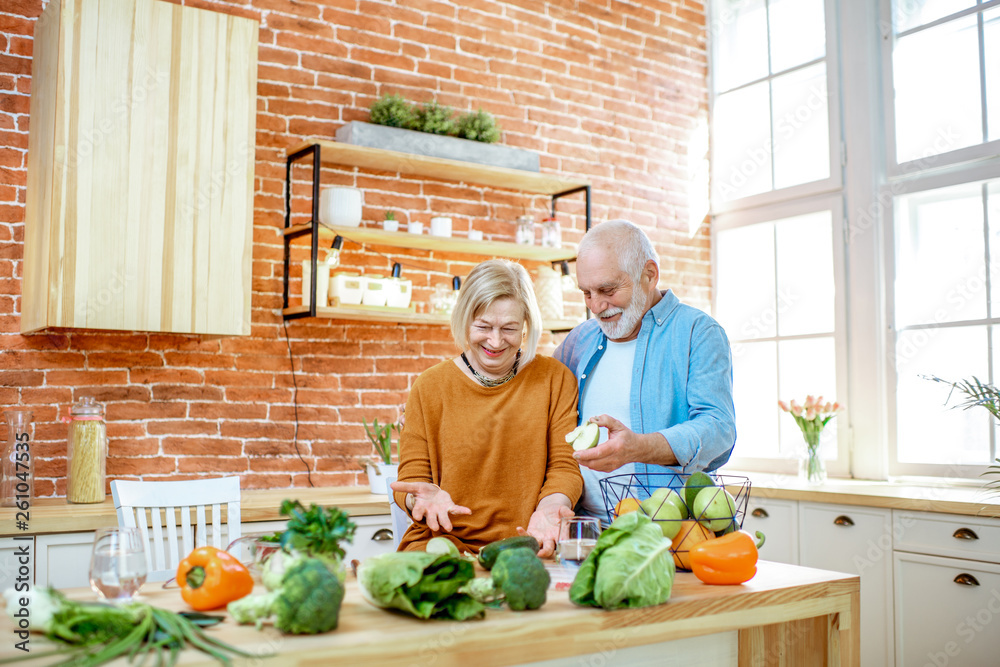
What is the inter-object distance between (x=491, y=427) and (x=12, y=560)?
5.22 ft

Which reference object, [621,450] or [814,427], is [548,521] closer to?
[621,450]

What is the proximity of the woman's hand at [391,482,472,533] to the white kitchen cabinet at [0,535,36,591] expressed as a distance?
143 centimetres

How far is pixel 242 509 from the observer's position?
286cm

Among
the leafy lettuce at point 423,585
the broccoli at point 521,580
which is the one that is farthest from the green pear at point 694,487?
the leafy lettuce at point 423,585

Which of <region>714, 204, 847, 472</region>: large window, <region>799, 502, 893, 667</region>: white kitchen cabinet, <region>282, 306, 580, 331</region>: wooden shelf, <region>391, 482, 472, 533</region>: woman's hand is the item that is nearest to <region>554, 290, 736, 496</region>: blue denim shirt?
<region>391, 482, 472, 533</region>: woman's hand

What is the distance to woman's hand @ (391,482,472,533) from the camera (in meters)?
1.77

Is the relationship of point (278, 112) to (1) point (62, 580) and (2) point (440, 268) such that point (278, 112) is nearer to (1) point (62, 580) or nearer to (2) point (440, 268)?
(2) point (440, 268)

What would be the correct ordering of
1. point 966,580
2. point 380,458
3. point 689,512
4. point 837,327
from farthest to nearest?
1. point 837,327
2. point 380,458
3. point 966,580
4. point 689,512

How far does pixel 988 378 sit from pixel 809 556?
1.10 metres

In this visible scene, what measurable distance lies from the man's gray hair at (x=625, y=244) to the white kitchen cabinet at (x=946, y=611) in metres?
1.81

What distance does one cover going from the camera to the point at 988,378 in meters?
3.58

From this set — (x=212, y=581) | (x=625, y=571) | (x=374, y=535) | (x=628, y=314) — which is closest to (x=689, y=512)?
(x=625, y=571)

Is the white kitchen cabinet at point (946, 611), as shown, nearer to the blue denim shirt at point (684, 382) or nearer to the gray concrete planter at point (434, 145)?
the blue denim shirt at point (684, 382)

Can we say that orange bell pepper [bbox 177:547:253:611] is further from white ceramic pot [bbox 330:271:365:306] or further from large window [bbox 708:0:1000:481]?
large window [bbox 708:0:1000:481]
